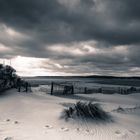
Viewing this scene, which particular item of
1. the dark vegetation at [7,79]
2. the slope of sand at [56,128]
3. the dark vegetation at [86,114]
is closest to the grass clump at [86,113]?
the dark vegetation at [86,114]

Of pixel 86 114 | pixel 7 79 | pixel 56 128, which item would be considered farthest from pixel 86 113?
pixel 7 79

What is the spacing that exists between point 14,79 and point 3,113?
431 inches

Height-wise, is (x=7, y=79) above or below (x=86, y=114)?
above

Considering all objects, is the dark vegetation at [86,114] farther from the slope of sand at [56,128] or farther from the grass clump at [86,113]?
the slope of sand at [56,128]

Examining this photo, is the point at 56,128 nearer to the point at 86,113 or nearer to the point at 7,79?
the point at 86,113

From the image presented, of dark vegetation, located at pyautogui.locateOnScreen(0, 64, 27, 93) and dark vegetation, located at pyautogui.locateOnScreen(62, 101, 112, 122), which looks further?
A: dark vegetation, located at pyautogui.locateOnScreen(0, 64, 27, 93)

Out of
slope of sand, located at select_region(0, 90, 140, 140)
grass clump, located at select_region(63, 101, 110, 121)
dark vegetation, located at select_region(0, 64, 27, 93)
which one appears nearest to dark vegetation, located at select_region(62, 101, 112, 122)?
grass clump, located at select_region(63, 101, 110, 121)

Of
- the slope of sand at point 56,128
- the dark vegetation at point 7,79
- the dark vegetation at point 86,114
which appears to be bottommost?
the slope of sand at point 56,128

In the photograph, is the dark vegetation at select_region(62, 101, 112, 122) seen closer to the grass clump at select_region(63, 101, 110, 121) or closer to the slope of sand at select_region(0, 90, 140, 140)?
the grass clump at select_region(63, 101, 110, 121)

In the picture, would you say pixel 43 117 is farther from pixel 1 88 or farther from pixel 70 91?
pixel 70 91

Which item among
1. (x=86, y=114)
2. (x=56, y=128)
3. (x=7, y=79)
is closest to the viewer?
(x=56, y=128)

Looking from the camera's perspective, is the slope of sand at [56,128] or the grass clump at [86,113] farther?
the grass clump at [86,113]

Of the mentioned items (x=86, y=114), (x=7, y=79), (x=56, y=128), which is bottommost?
(x=56, y=128)

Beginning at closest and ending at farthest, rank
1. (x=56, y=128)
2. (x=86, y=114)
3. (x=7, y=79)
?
(x=56, y=128)
(x=86, y=114)
(x=7, y=79)
